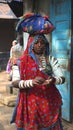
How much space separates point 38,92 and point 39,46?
491mm

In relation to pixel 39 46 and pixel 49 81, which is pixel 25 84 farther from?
pixel 39 46

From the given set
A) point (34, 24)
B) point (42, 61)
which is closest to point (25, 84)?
point (42, 61)

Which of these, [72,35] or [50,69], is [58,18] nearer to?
[72,35]

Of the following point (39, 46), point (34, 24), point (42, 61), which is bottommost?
point (42, 61)

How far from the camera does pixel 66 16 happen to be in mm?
5383

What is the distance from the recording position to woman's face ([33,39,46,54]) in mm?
3525

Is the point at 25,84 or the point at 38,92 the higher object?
the point at 25,84

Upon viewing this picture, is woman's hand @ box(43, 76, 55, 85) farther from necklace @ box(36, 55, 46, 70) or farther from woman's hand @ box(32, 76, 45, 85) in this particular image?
necklace @ box(36, 55, 46, 70)

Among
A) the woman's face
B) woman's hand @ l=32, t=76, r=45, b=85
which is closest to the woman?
the woman's face

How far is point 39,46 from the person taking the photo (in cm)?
352

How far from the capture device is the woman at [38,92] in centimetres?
352

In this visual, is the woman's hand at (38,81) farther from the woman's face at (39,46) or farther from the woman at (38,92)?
the woman's face at (39,46)

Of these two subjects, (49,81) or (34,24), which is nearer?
(49,81)

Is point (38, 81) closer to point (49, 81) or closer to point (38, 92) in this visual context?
point (49, 81)
